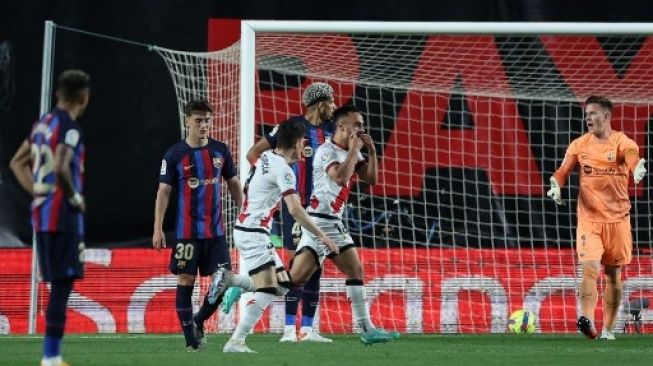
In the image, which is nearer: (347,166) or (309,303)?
(347,166)

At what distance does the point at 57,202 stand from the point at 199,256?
2830mm

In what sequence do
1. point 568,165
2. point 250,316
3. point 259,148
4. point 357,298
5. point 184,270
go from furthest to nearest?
point 568,165 < point 259,148 < point 357,298 < point 184,270 < point 250,316

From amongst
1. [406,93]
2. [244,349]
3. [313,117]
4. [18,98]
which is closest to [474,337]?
[313,117]

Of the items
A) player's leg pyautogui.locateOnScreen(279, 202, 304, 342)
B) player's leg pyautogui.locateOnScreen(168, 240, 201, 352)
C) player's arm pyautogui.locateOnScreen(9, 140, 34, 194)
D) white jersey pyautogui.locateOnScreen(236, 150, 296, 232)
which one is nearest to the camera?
player's arm pyautogui.locateOnScreen(9, 140, 34, 194)

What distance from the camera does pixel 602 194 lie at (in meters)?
12.0

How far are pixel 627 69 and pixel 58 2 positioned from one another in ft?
21.4

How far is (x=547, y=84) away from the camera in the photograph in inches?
621

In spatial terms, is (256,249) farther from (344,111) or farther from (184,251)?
(344,111)

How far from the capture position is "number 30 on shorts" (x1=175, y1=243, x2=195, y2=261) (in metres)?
10.5

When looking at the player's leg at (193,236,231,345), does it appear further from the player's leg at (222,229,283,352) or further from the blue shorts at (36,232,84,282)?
the blue shorts at (36,232,84,282)

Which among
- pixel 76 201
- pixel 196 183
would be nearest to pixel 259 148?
pixel 196 183

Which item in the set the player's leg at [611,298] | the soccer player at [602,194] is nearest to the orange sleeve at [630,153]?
the soccer player at [602,194]

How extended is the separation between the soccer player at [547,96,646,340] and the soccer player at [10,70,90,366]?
521 centimetres

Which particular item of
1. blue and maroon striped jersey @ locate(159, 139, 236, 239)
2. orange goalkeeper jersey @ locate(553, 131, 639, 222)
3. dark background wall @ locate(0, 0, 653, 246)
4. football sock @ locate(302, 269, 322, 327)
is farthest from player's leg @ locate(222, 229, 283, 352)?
dark background wall @ locate(0, 0, 653, 246)
